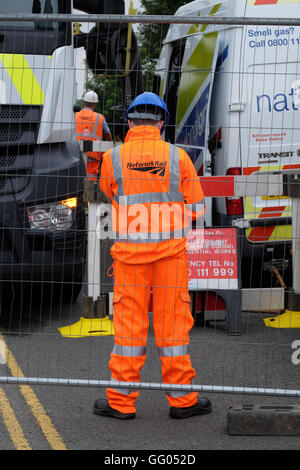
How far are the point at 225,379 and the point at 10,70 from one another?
285 centimetres

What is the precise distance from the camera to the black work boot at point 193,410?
5.11 m

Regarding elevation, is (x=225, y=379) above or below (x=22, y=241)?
below

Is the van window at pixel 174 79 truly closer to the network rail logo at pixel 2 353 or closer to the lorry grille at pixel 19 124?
the lorry grille at pixel 19 124

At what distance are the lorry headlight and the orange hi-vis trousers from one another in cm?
182

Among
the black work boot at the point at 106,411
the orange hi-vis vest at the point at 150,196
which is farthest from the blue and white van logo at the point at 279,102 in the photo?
the black work boot at the point at 106,411

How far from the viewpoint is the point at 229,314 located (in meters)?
7.27

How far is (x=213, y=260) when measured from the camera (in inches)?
296

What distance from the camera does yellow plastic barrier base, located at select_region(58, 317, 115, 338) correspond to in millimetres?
7109

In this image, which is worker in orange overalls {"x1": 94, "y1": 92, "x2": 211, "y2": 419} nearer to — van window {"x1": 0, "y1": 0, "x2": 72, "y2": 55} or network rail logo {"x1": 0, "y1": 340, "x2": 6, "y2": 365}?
network rail logo {"x1": 0, "y1": 340, "x2": 6, "y2": 365}

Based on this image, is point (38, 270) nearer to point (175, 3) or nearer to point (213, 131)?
point (213, 131)

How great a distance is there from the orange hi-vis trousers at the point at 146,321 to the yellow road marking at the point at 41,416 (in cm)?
46
